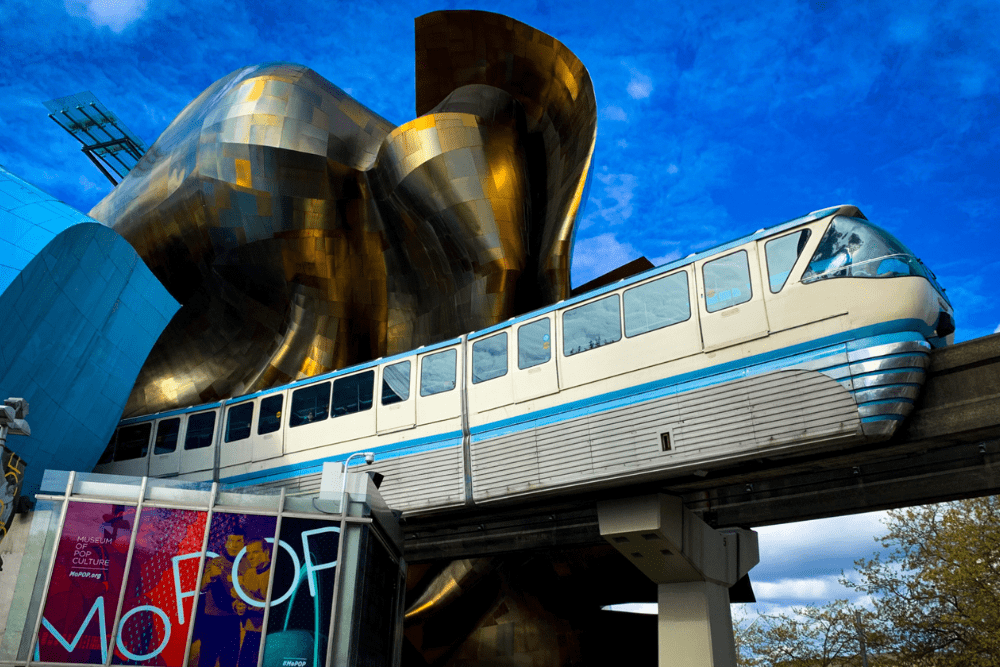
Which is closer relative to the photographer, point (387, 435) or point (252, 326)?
point (387, 435)

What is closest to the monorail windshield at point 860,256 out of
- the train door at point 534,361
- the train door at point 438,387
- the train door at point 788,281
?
the train door at point 788,281

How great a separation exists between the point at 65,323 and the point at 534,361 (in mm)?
11354

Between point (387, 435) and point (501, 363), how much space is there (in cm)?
268

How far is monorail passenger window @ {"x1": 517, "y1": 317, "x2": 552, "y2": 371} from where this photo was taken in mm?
12664

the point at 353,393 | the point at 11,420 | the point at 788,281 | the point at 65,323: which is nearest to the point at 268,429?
the point at 353,393

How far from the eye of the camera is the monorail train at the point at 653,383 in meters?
9.42

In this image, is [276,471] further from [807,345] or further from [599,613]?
[599,613]

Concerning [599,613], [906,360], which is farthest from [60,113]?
[906,360]

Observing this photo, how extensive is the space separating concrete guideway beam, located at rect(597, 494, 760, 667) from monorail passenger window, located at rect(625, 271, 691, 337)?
2.83m

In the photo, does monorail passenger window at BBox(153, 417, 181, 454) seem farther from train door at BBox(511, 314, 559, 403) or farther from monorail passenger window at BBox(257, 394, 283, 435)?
train door at BBox(511, 314, 559, 403)

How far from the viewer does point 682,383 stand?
10.8 metres

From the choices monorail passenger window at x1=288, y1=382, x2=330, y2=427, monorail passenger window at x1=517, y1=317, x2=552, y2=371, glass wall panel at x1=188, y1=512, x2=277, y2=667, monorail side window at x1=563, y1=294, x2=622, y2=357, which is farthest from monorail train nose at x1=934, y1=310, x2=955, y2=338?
monorail passenger window at x1=288, y1=382, x2=330, y2=427

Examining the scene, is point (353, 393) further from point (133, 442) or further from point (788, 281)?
point (788, 281)

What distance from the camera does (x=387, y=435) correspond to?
14.0m
